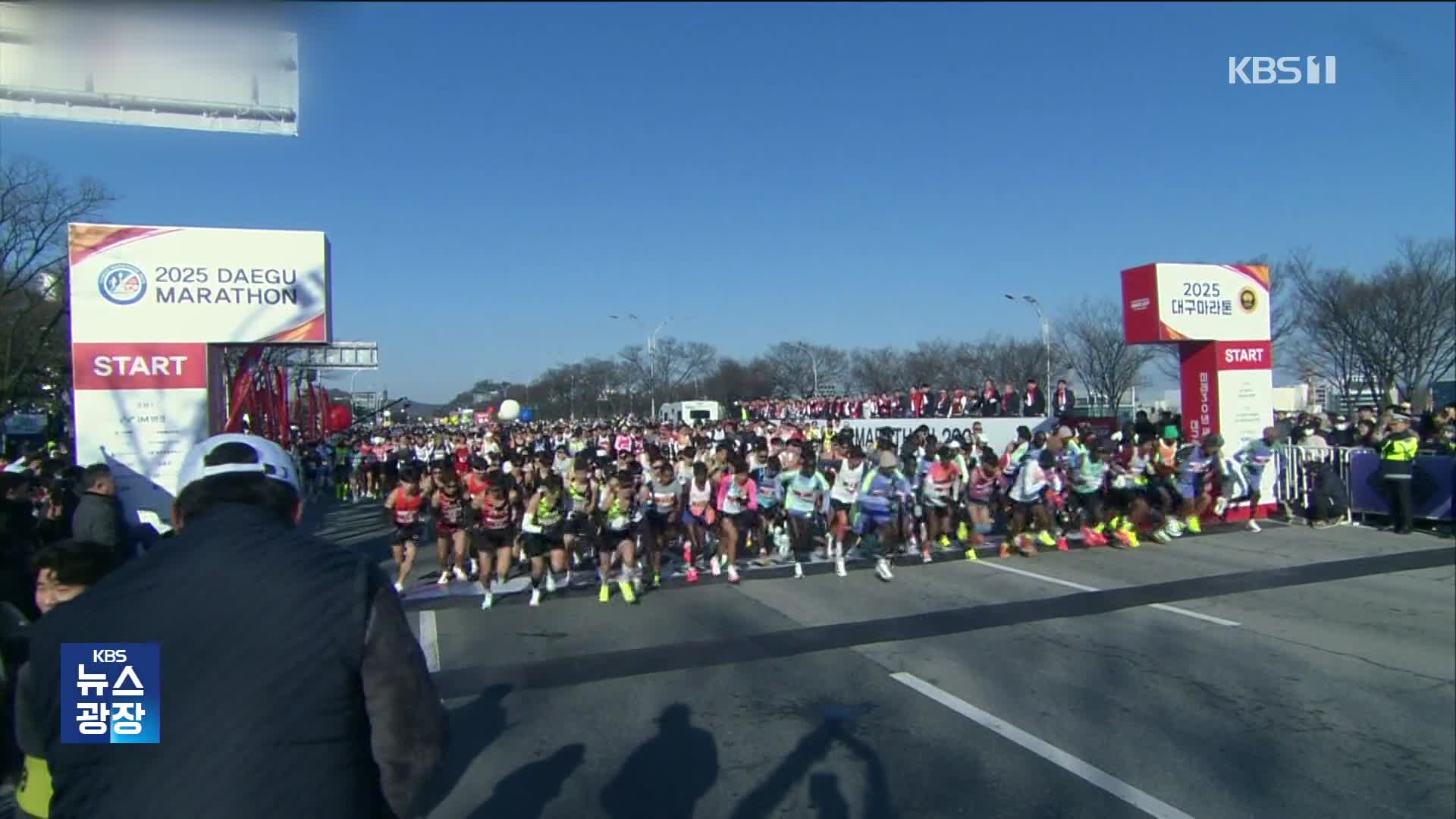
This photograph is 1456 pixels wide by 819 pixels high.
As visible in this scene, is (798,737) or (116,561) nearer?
(116,561)

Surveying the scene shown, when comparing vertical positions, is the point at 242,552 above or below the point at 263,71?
below

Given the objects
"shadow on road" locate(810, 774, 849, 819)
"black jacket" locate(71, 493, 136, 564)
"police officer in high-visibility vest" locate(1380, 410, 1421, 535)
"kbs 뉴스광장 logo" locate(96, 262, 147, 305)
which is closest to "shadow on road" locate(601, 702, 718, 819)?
"shadow on road" locate(810, 774, 849, 819)

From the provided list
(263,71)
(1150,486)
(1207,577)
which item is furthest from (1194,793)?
(1150,486)

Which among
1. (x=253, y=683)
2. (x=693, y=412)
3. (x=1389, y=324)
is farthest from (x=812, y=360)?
(x=253, y=683)

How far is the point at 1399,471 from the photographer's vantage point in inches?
563

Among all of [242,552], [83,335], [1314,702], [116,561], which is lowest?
[1314,702]

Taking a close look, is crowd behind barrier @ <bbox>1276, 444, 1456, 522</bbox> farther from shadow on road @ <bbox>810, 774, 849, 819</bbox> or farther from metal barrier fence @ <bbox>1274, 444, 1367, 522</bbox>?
shadow on road @ <bbox>810, 774, 849, 819</bbox>

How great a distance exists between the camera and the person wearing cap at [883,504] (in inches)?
472

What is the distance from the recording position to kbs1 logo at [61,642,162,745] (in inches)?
71.5

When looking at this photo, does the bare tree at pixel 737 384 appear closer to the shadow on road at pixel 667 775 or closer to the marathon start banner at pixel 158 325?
the marathon start banner at pixel 158 325

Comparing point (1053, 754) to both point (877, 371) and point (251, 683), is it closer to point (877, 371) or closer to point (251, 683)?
point (251, 683)

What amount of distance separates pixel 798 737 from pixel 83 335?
388 inches

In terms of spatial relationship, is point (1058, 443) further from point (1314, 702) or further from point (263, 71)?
point (263, 71)

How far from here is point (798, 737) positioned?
5.91 m
